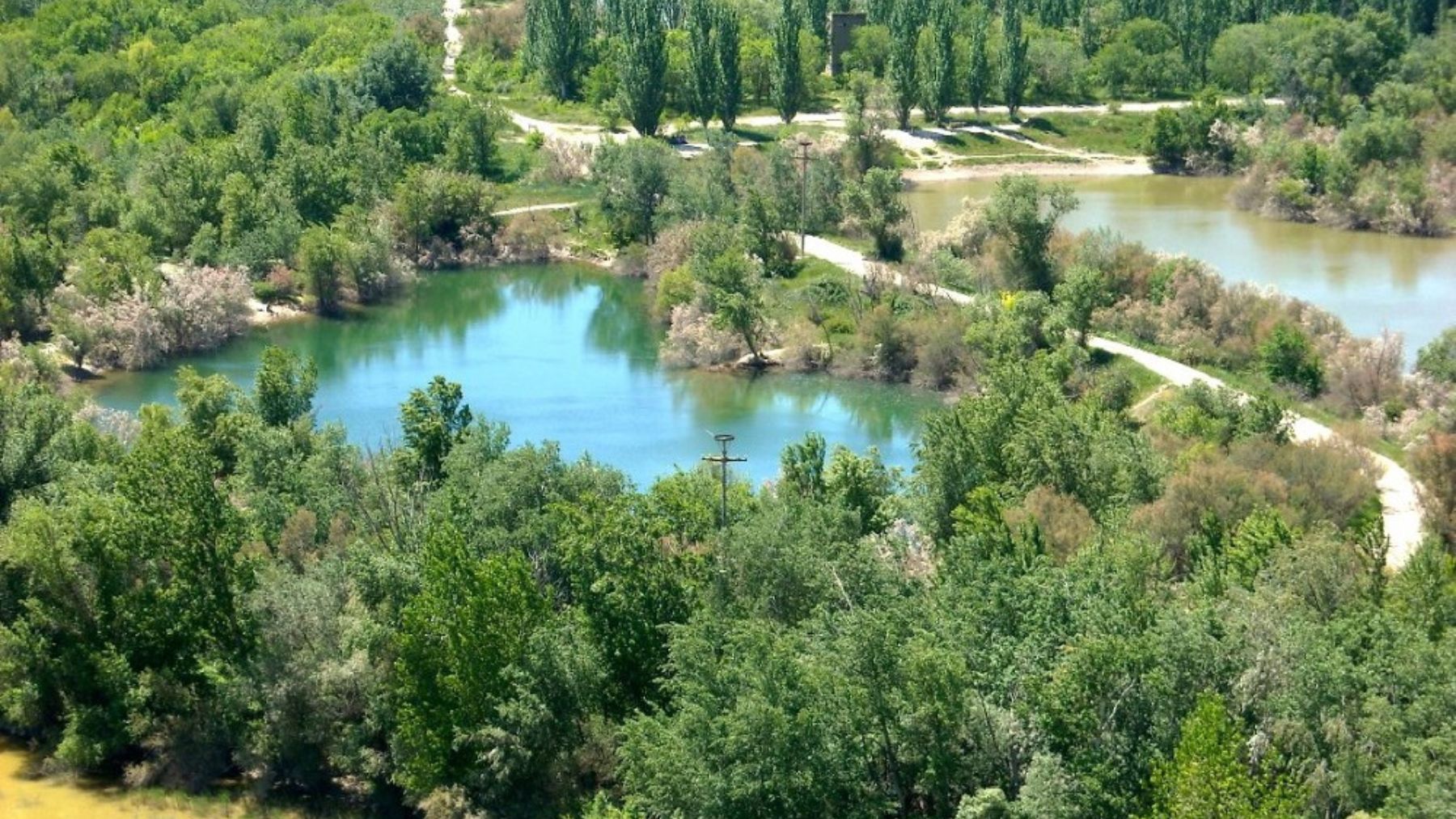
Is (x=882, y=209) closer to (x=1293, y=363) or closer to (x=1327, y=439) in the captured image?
(x=1293, y=363)

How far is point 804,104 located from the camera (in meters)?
82.6

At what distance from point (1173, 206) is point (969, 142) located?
36.5 ft

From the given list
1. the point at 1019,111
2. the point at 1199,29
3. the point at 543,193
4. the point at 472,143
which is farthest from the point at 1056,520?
the point at 1199,29

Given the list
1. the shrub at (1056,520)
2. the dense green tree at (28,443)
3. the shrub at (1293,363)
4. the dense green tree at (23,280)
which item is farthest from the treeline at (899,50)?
Answer: the shrub at (1056,520)

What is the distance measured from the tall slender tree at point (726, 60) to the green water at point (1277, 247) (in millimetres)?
8871

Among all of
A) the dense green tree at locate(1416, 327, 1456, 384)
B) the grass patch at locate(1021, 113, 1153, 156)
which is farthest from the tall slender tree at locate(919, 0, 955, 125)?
the dense green tree at locate(1416, 327, 1456, 384)

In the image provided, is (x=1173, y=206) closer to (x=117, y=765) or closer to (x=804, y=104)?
(x=804, y=104)

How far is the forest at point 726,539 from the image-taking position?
22828mm

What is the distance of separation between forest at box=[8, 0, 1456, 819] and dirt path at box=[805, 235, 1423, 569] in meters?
0.61

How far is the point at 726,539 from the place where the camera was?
28156mm

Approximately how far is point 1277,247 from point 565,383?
29.1 m

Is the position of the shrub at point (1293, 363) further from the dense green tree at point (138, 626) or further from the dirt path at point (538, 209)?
the dirt path at point (538, 209)

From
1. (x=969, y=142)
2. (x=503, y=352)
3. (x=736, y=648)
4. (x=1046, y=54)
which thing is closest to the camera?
(x=736, y=648)

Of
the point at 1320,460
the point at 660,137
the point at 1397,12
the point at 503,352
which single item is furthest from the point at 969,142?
the point at 1320,460
